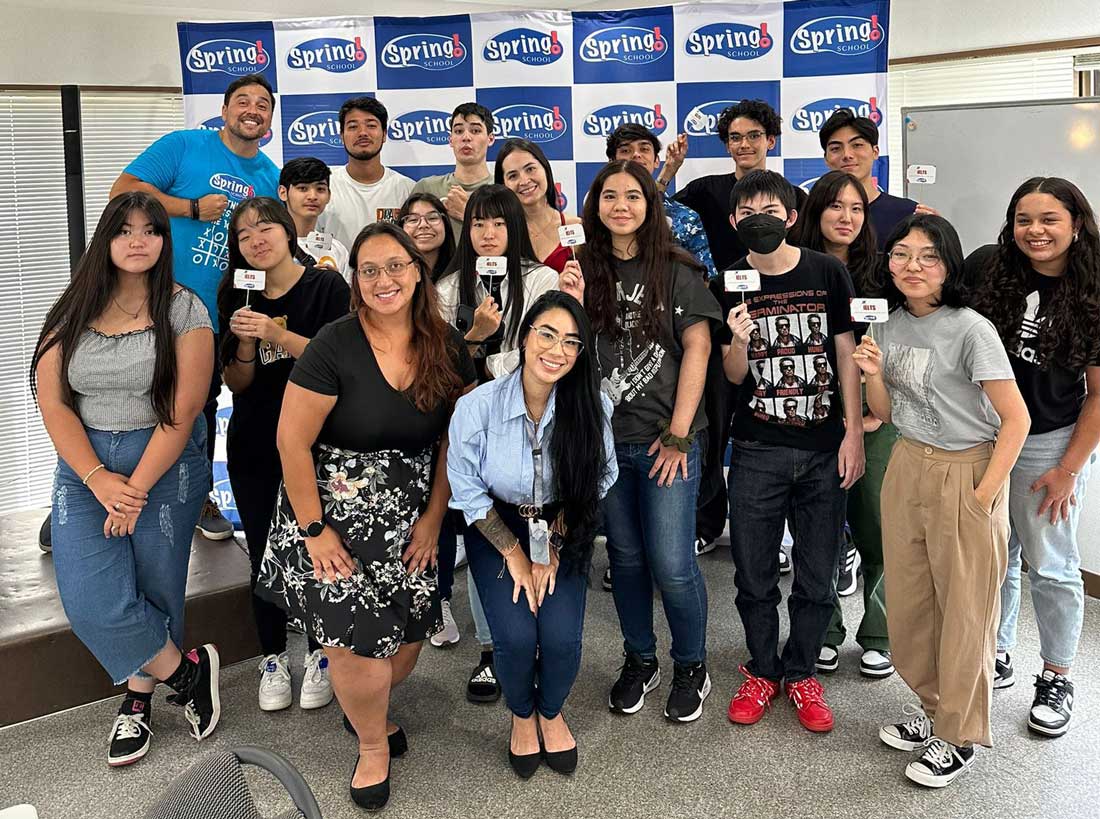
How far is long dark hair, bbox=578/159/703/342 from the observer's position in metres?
2.54

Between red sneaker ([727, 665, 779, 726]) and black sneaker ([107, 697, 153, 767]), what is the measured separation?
167 centimetres

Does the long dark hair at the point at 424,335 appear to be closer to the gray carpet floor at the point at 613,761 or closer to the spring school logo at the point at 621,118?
the gray carpet floor at the point at 613,761

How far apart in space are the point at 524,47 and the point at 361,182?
1.22 meters

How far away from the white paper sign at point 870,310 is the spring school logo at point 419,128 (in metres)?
2.70

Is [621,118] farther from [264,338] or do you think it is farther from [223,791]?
[223,791]

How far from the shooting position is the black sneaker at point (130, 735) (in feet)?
8.65

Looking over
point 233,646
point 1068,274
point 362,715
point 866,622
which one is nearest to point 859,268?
point 1068,274

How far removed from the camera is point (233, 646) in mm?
3254

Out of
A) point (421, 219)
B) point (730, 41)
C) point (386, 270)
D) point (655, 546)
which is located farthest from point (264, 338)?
point (730, 41)

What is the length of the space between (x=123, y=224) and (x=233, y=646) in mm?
1519

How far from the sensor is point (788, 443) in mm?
2600

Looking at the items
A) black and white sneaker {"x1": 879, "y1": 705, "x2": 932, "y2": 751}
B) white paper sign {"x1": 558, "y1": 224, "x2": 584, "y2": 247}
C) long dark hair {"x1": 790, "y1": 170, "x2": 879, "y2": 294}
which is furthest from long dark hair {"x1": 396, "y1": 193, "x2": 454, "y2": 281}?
black and white sneaker {"x1": 879, "y1": 705, "x2": 932, "y2": 751}

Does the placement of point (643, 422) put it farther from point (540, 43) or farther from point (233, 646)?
point (540, 43)

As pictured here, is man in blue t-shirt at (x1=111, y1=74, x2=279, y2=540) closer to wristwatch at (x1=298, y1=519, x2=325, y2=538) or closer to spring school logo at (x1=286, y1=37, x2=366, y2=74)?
wristwatch at (x1=298, y1=519, x2=325, y2=538)
